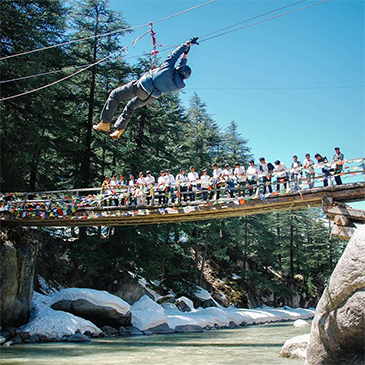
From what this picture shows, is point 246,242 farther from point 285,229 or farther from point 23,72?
point 23,72

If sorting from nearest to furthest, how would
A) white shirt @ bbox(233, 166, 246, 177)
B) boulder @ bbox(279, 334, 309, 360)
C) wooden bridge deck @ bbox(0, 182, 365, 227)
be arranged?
boulder @ bbox(279, 334, 309, 360) → wooden bridge deck @ bbox(0, 182, 365, 227) → white shirt @ bbox(233, 166, 246, 177)

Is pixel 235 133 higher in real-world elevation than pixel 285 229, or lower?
higher

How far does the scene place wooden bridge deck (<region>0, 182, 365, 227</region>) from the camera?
12453 mm

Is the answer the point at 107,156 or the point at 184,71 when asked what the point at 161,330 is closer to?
the point at 184,71

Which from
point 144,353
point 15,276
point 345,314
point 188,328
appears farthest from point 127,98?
point 188,328

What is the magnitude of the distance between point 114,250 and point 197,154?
1406cm

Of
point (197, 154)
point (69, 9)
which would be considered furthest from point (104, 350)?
point (197, 154)

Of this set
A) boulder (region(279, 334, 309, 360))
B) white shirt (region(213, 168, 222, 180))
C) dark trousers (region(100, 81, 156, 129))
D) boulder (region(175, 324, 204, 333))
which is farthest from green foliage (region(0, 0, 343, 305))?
boulder (region(279, 334, 309, 360))

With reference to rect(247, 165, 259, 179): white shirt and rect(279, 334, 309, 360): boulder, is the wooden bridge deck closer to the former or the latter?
rect(247, 165, 259, 179): white shirt

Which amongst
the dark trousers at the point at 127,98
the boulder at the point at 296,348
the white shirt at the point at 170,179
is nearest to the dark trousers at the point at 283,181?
the white shirt at the point at 170,179

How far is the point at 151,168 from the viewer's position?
25641 mm

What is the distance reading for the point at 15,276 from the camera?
50.7 ft

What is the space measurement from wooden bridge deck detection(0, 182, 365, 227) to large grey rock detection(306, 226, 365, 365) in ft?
18.4

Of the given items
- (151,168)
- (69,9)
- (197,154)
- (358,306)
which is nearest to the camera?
(358,306)
